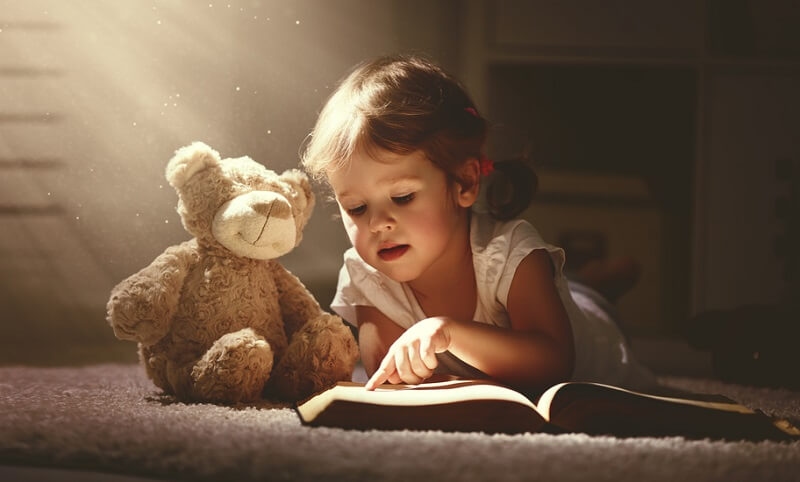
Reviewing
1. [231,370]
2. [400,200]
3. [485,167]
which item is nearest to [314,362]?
[231,370]

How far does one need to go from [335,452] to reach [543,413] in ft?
0.77

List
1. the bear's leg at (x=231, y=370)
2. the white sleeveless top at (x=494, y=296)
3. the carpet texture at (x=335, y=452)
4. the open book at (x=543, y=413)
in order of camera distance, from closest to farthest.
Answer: the carpet texture at (x=335, y=452)
the open book at (x=543, y=413)
the bear's leg at (x=231, y=370)
the white sleeveless top at (x=494, y=296)

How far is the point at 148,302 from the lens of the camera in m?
0.86

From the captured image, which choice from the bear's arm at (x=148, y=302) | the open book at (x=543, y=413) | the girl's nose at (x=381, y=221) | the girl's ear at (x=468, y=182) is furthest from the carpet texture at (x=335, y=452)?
the girl's ear at (x=468, y=182)

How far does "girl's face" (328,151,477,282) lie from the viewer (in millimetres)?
896

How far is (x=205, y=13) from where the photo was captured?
1101mm

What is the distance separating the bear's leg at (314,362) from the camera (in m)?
0.88

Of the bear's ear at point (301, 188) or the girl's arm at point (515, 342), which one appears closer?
the girl's arm at point (515, 342)

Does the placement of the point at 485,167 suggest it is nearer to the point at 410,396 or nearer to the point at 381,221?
the point at 381,221

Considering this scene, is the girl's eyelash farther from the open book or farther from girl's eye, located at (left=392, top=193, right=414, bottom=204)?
the open book

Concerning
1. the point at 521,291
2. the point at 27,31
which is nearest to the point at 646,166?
the point at 521,291

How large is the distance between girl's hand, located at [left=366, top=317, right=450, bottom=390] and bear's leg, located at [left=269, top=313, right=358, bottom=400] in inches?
4.4

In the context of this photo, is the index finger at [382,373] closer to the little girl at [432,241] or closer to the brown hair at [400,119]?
the little girl at [432,241]

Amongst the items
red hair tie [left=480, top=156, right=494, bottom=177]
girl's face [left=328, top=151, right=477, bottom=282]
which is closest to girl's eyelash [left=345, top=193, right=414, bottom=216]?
girl's face [left=328, top=151, right=477, bottom=282]
